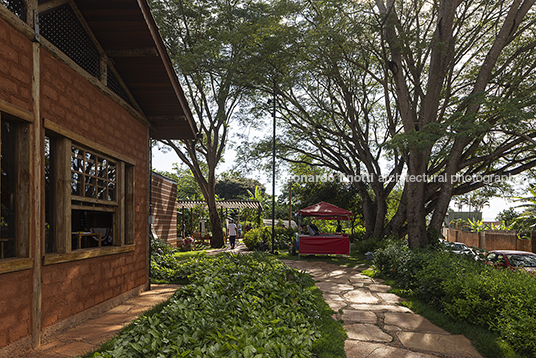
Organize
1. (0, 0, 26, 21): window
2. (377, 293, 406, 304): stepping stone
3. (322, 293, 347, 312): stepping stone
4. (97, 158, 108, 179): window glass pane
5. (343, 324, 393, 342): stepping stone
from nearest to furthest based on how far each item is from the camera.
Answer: (0, 0, 26, 21): window, (343, 324, 393, 342): stepping stone, (97, 158, 108, 179): window glass pane, (322, 293, 347, 312): stepping stone, (377, 293, 406, 304): stepping stone

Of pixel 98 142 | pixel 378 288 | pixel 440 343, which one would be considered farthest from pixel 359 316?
pixel 98 142

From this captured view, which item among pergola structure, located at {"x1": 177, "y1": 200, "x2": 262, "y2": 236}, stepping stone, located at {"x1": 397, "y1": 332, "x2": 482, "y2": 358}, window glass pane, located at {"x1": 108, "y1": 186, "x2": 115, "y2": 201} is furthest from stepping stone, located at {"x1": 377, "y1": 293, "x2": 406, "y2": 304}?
pergola structure, located at {"x1": 177, "y1": 200, "x2": 262, "y2": 236}

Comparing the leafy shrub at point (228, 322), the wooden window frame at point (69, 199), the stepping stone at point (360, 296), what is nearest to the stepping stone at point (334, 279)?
the stepping stone at point (360, 296)

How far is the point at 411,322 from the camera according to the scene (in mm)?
6465

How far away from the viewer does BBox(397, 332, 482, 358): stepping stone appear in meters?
5.07

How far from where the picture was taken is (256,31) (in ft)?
50.0

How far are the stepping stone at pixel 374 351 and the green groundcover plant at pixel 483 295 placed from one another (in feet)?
4.10

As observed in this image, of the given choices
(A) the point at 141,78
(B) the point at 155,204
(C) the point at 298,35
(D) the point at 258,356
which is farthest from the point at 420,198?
(B) the point at 155,204

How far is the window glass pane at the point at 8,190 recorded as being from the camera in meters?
4.07

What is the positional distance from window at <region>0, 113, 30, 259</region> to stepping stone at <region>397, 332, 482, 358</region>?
199 inches

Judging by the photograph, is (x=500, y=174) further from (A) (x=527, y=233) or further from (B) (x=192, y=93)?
(B) (x=192, y=93)

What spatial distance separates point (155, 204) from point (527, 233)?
1794cm

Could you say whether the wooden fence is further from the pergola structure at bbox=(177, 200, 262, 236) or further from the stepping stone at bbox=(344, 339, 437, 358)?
the pergola structure at bbox=(177, 200, 262, 236)

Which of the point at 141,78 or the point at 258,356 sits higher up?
the point at 141,78
